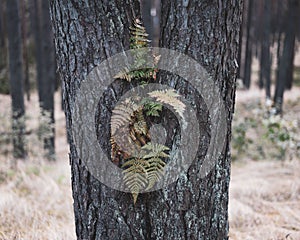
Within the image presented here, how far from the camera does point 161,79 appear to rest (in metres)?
2.06

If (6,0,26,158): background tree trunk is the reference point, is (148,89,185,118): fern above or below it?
below

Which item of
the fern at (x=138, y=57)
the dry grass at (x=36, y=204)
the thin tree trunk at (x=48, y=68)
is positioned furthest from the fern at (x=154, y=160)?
the thin tree trunk at (x=48, y=68)

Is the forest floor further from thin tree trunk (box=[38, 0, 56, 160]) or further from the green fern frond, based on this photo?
thin tree trunk (box=[38, 0, 56, 160])

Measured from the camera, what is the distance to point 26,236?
320 centimetres

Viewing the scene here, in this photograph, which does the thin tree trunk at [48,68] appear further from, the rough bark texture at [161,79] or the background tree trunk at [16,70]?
the rough bark texture at [161,79]

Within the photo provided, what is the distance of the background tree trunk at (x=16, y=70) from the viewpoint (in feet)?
27.8

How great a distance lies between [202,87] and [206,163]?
1.41 ft

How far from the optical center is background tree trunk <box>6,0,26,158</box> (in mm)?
8477

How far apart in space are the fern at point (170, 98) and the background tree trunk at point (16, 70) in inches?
278

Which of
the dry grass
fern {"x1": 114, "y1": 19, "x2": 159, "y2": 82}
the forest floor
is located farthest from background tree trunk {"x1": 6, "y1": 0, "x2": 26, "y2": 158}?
fern {"x1": 114, "y1": 19, "x2": 159, "y2": 82}

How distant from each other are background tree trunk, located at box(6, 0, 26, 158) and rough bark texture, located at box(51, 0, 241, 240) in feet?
22.3

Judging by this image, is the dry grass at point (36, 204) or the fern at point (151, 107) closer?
the fern at point (151, 107)

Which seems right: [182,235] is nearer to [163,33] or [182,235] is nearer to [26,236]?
[163,33]

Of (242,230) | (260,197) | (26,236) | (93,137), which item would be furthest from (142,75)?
(260,197)
